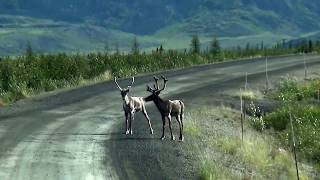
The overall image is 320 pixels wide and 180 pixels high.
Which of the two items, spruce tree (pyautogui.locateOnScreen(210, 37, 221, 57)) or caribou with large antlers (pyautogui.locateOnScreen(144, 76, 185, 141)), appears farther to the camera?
spruce tree (pyautogui.locateOnScreen(210, 37, 221, 57))

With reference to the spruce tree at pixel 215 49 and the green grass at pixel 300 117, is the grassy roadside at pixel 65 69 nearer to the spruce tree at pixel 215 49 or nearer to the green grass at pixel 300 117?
the green grass at pixel 300 117

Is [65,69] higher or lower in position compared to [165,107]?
lower

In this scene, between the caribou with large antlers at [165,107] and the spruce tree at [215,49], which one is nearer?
the caribou with large antlers at [165,107]

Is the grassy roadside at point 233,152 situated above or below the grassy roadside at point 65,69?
below

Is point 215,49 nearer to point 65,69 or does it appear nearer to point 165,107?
point 65,69

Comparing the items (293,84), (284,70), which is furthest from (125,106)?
(284,70)

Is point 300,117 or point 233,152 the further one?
point 300,117

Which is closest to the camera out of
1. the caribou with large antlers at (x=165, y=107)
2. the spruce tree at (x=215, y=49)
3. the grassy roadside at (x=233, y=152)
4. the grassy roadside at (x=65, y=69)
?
the grassy roadside at (x=233, y=152)

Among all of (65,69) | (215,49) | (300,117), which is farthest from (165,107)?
(215,49)

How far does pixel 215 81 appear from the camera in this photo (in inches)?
1441

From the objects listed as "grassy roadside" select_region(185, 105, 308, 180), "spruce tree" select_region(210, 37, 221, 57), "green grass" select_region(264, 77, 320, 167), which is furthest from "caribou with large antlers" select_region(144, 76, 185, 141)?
"spruce tree" select_region(210, 37, 221, 57)

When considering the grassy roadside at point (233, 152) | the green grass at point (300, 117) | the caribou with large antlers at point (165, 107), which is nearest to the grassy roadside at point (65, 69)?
the grassy roadside at point (233, 152)

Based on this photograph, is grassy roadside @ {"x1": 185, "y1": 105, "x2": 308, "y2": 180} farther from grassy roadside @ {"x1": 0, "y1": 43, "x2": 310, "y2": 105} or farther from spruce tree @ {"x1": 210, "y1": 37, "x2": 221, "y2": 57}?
spruce tree @ {"x1": 210, "y1": 37, "x2": 221, "y2": 57}

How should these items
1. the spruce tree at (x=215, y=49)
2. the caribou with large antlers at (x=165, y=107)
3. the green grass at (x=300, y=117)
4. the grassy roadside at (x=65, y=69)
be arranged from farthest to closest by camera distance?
1. the spruce tree at (x=215, y=49)
2. the grassy roadside at (x=65, y=69)
3. the green grass at (x=300, y=117)
4. the caribou with large antlers at (x=165, y=107)
